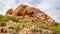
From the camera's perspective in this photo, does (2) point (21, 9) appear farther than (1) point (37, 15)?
Yes

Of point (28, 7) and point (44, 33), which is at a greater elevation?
point (28, 7)

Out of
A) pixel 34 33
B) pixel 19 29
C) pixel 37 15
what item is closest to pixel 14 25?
pixel 19 29

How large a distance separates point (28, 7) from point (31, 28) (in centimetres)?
915

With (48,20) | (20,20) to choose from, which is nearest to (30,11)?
(48,20)

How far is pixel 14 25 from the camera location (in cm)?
2059

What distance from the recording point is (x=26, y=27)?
20.8 m

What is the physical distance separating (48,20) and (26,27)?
7.09 m

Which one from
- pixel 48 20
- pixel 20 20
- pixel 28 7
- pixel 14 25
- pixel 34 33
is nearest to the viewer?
pixel 34 33

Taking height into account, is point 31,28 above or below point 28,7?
below

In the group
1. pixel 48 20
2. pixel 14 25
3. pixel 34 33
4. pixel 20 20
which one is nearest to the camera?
pixel 34 33

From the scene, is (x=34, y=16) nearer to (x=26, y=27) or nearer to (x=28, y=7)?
(x=28, y=7)

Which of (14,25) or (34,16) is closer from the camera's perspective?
(14,25)

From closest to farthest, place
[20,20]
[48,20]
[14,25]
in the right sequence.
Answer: [14,25], [20,20], [48,20]

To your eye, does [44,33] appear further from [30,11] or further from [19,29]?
→ [30,11]
